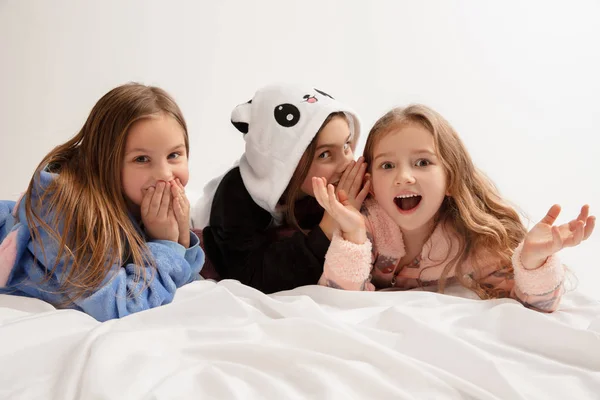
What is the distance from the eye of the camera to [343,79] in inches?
127

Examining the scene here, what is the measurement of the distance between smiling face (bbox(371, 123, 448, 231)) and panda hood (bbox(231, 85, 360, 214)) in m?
0.21

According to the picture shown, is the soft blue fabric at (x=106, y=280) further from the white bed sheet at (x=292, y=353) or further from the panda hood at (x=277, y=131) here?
the panda hood at (x=277, y=131)

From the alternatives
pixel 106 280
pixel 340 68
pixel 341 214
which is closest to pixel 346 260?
pixel 341 214

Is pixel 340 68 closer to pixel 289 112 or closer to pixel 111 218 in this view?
pixel 289 112

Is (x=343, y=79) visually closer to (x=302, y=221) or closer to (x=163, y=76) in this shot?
(x=163, y=76)

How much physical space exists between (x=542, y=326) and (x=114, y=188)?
1.00 m

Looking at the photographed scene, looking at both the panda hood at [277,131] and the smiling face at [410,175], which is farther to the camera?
the panda hood at [277,131]

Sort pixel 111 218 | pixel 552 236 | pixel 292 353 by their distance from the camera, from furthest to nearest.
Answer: pixel 111 218
pixel 552 236
pixel 292 353

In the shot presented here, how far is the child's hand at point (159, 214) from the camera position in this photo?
156cm

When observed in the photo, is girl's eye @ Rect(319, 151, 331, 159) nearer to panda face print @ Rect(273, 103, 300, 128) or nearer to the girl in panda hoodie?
the girl in panda hoodie

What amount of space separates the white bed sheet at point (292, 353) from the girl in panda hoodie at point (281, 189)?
0.80 feet

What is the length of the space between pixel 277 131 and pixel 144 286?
54cm

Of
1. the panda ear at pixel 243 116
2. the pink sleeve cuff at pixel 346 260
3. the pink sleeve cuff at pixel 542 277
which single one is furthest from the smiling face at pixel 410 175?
the panda ear at pixel 243 116

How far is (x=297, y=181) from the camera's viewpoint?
1713 mm
